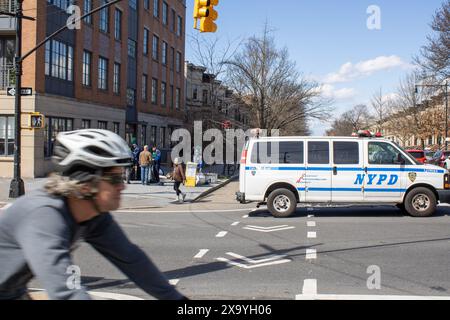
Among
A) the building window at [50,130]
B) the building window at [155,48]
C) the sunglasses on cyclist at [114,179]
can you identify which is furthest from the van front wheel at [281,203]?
the building window at [155,48]

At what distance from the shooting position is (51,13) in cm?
2417

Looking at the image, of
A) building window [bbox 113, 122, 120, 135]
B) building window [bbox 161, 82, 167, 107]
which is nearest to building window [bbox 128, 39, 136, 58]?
A: building window [bbox 113, 122, 120, 135]

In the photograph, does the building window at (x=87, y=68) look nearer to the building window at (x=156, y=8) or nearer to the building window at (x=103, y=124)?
the building window at (x=103, y=124)

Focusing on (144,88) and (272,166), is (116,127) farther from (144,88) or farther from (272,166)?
(272,166)

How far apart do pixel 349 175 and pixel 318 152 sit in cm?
101

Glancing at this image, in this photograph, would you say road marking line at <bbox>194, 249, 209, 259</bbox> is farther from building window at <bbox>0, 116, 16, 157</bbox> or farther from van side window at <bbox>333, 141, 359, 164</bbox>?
building window at <bbox>0, 116, 16, 157</bbox>

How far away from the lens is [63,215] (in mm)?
2172

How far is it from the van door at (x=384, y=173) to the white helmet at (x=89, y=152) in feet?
37.8

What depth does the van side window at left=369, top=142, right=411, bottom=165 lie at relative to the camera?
13.0 metres

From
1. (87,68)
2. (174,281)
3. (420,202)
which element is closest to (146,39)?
(87,68)

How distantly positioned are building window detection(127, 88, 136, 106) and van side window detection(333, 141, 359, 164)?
2601 cm

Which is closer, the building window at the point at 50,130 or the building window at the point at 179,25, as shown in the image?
the building window at the point at 50,130

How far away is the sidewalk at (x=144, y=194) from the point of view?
1609 centimetres
